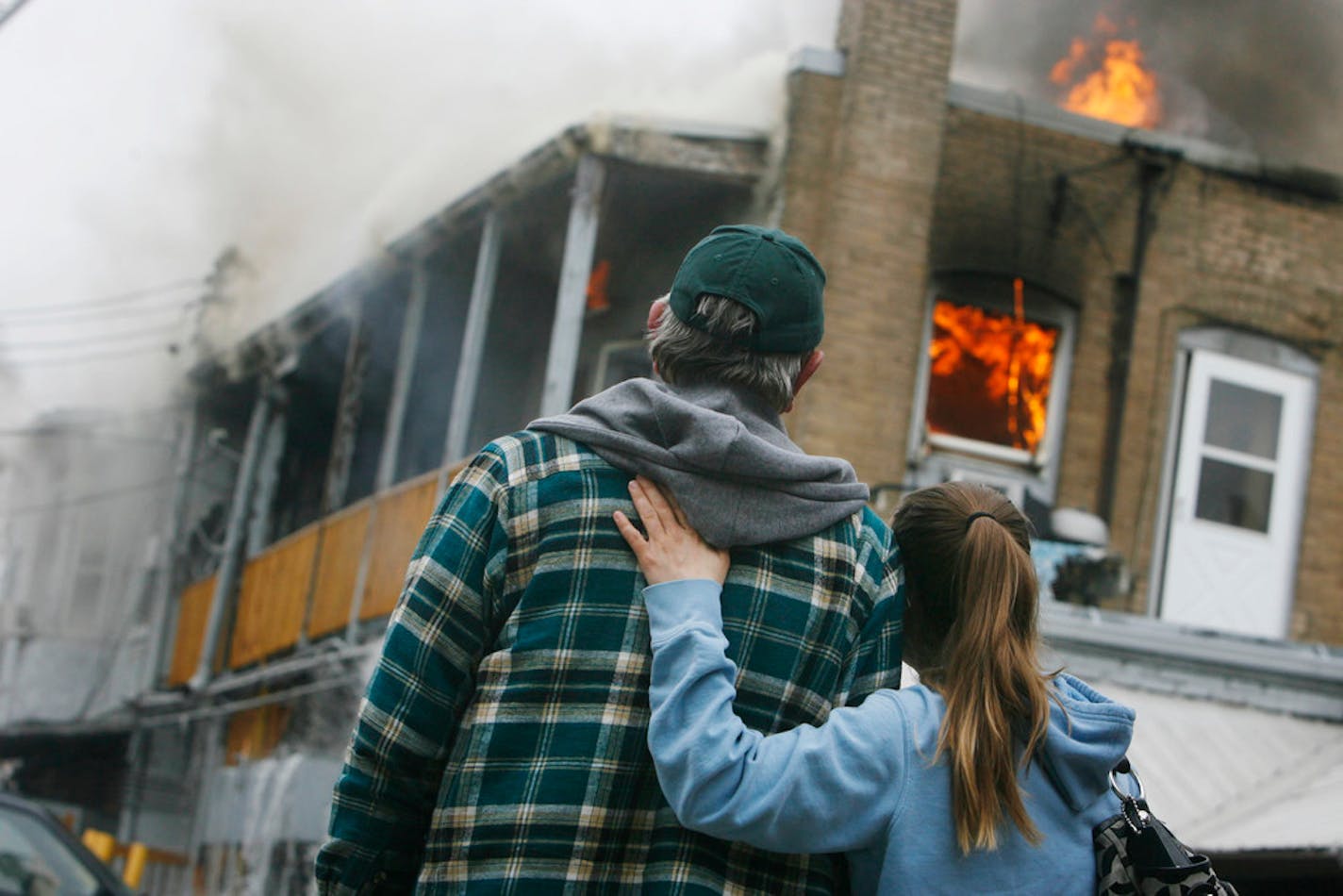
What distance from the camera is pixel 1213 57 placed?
13.7 meters

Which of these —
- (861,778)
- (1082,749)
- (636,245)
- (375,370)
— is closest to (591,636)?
(861,778)

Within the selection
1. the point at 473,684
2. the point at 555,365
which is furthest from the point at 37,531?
the point at 473,684

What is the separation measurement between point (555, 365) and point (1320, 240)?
20.9 ft

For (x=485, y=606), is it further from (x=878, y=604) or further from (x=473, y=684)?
(x=878, y=604)

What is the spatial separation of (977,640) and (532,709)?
2.28 feet

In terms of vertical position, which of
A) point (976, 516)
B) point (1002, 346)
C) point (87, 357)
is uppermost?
point (87, 357)

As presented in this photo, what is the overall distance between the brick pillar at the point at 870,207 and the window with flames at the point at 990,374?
796 mm

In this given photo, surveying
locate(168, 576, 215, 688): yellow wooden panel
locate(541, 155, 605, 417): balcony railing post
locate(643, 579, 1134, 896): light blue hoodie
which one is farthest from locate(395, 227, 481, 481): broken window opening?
locate(643, 579, 1134, 896): light blue hoodie

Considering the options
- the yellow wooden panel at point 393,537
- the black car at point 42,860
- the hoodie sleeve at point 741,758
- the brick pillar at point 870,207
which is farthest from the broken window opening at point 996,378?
the hoodie sleeve at point 741,758

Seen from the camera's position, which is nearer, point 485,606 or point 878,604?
point 485,606

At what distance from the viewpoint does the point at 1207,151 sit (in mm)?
12297

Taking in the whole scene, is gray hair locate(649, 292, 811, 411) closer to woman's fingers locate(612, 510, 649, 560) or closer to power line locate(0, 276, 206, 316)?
woman's fingers locate(612, 510, 649, 560)

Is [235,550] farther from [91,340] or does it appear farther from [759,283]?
[759,283]

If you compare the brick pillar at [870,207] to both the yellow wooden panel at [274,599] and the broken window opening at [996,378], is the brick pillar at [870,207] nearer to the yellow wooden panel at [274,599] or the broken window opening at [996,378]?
the broken window opening at [996,378]
